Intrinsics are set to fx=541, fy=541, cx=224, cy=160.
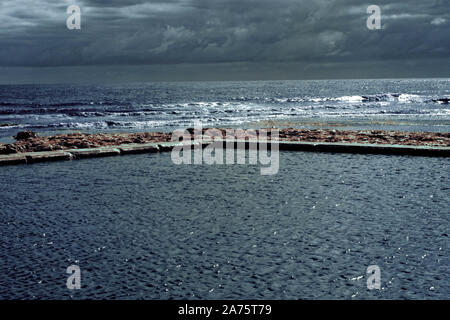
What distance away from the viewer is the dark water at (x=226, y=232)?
7156 mm

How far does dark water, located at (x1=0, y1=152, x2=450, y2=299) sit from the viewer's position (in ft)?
23.5

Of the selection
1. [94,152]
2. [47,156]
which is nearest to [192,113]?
[94,152]

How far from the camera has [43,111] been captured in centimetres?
6844

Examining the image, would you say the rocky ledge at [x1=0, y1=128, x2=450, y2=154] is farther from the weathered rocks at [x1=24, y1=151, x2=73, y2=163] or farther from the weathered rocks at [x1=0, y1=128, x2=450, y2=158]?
the weathered rocks at [x1=24, y1=151, x2=73, y2=163]

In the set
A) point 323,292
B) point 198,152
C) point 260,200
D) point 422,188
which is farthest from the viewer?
point 198,152

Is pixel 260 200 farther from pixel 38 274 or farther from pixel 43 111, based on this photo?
pixel 43 111

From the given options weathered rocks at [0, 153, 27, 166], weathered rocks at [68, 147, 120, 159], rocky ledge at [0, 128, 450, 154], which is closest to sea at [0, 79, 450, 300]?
weathered rocks at [0, 153, 27, 166]

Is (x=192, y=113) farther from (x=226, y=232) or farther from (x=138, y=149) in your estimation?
(x=226, y=232)

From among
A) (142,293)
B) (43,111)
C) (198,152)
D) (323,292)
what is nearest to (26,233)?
(142,293)

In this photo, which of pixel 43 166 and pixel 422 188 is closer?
pixel 422 188

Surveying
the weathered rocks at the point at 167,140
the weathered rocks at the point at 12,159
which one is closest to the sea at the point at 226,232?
the weathered rocks at the point at 12,159

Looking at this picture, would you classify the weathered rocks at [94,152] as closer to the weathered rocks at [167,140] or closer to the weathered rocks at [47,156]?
the weathered rocks at [47,156]

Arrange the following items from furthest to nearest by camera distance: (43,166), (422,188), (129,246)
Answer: (43,166), (422,188), (129,246)

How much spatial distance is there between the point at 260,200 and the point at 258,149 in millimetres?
8886
